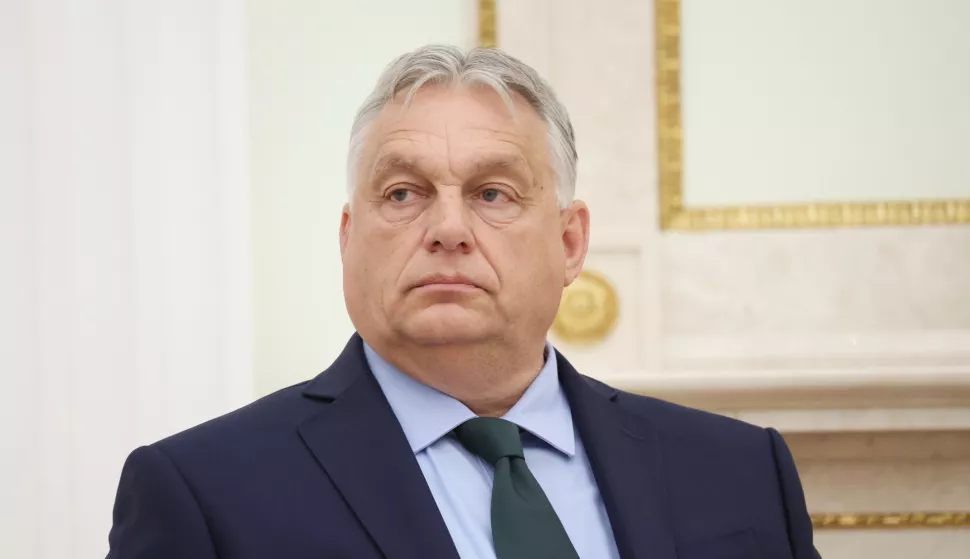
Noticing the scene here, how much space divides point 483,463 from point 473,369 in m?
0.14

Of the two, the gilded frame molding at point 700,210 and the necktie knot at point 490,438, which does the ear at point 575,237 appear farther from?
the gilded frame molding at point 700,210

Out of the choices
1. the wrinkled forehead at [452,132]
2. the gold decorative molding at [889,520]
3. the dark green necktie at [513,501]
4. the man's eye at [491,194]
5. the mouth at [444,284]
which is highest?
the wrinkled forehead at [452,132]

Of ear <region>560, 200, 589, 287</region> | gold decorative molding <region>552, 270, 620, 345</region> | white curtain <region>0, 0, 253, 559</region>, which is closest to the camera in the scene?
ear <region>560, 200, 589, 287</region>

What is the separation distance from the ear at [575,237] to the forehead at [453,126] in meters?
0.15

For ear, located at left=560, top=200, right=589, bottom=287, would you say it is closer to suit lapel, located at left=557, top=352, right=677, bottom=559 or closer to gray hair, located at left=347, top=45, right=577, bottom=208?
gray hair, located at left=347, top=45, right=577, bottom=208

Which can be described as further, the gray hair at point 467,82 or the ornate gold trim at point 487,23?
the ornate gold trim at point 487,23

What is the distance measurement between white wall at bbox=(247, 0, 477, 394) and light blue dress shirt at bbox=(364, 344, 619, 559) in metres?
1.29

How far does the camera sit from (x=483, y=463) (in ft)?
5.32

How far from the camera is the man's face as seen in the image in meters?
1.58

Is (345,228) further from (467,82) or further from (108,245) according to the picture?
(108,245)

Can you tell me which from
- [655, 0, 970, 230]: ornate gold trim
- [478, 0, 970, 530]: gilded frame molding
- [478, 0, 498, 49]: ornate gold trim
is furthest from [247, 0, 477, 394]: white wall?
[655, 0, 970, 230]: ornate gold trim

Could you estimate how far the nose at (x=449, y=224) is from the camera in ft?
5.16

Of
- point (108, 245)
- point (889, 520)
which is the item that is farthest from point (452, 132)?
point (889, 520)

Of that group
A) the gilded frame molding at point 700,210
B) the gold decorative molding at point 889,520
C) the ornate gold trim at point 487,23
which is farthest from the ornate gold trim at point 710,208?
the gold decorative molding at point 889,520
